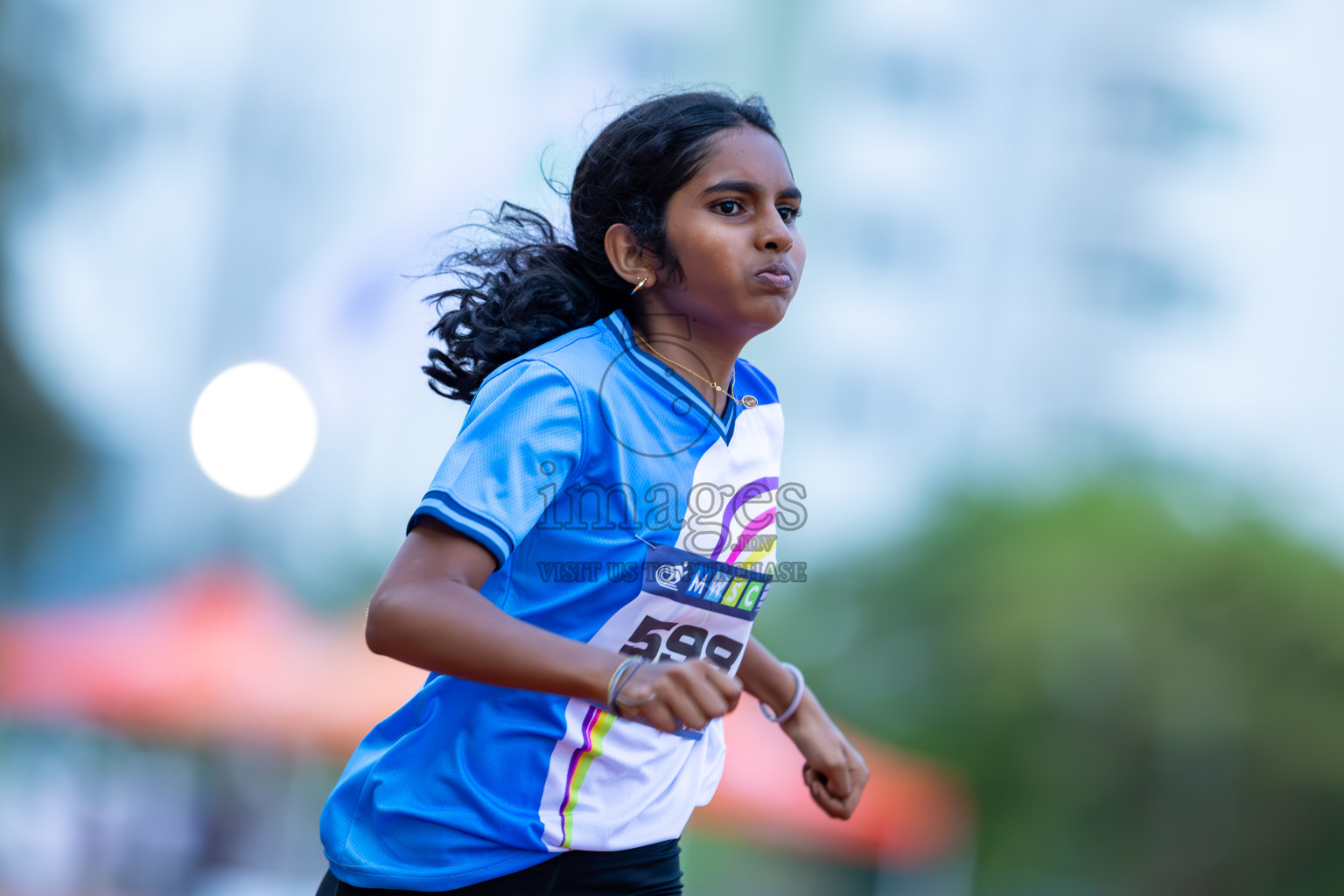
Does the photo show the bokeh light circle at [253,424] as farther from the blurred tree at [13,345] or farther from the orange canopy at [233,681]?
the blurred tree at [13,345]

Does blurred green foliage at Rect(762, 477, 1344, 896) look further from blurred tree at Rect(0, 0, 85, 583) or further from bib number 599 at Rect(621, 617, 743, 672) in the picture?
bib number 599 at Rect(621, 617, 743, 672)

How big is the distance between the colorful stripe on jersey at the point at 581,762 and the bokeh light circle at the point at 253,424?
8.73 meters

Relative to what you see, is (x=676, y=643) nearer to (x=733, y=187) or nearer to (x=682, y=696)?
(x=682, y=696)

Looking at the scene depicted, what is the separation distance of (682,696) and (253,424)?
9.35m

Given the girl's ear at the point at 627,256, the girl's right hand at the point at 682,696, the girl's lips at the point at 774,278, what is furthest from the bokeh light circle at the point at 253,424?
the girl's right hand at the point at 682,696

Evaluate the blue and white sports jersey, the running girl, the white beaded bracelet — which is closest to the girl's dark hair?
the running girl

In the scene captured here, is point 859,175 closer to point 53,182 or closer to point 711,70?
point 711,70

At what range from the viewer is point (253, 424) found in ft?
32.7

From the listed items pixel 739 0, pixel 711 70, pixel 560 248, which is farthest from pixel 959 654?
pixel 739 0

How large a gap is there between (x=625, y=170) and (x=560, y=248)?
0.66 ft

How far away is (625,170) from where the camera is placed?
2010 millimetres

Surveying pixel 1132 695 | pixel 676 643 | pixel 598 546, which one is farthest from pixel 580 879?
pixel 1132 695

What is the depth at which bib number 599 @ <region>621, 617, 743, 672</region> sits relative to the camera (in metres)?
1.70

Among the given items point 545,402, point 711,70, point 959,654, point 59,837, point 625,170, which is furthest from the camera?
point 711,70
